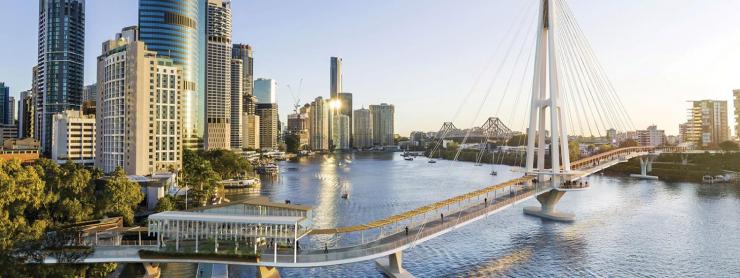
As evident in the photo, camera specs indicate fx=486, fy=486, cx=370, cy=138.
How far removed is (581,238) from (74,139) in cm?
8499

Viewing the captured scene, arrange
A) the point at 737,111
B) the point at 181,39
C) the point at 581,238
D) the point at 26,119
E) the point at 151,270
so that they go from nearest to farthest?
the point at 151,270
the point at 581,238
the point at 181,39
the point at 737,111
the point at 26,119

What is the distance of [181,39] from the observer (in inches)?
4643

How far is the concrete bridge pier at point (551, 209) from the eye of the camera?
52.6m

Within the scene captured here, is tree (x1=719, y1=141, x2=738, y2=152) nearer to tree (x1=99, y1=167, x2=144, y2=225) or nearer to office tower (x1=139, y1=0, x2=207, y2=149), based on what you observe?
office tower (x1=139, y1=0, x2=207, y2=149)

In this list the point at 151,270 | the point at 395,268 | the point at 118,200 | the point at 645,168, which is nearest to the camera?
the point at 151,270

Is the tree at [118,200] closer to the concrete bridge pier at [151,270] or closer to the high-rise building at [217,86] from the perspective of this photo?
the concrete bridge pier at [151,270]

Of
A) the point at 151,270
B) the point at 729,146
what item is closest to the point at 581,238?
the point at 151,270

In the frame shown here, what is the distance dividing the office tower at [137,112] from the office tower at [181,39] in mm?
30698

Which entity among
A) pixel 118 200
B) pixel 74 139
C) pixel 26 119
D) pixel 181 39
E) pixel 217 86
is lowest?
pixel 118 200

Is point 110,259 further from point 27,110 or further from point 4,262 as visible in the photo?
point 27,110

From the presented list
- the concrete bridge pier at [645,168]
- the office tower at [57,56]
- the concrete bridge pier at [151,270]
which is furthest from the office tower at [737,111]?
the office tower at [57,56]

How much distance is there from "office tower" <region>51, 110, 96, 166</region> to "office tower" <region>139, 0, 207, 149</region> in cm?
2402

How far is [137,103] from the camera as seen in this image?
240 feet

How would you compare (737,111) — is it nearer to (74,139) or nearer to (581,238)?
(581,238)
